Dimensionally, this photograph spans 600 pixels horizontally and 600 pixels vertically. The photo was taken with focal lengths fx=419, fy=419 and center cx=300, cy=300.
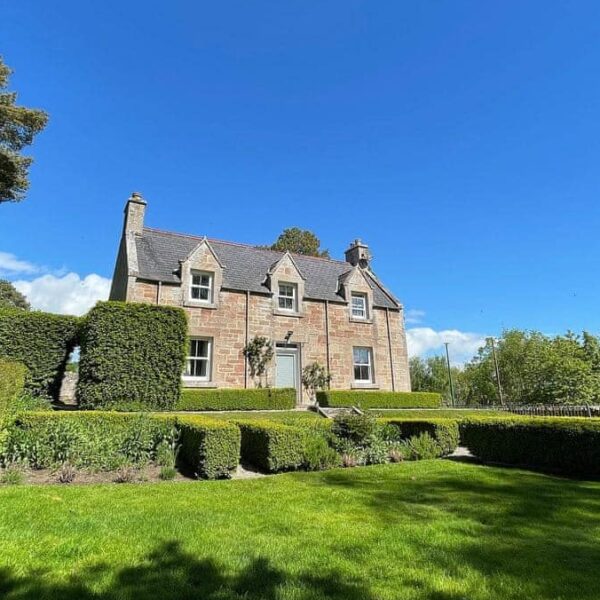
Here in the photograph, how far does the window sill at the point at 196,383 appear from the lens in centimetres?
1874

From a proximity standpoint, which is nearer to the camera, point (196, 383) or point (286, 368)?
point (196, 383)

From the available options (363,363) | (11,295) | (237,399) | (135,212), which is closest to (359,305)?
(363,363)

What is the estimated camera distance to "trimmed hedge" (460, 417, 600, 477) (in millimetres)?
9070

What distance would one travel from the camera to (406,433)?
11.9m

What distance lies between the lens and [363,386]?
23156 millimetres

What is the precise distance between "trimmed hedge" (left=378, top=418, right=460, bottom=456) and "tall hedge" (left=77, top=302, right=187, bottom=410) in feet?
26.2

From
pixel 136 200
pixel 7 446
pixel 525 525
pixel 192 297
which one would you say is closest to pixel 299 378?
pixel 192 297

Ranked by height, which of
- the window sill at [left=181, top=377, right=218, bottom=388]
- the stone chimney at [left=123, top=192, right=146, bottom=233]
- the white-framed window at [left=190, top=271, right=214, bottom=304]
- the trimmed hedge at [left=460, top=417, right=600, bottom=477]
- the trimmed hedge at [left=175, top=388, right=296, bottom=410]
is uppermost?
the stone chimney at [left=123, top=192, right=146, bottom=233]

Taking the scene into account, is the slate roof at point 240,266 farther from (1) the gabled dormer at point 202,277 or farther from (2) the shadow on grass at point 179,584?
(2) the shadow on grass at point 179,584

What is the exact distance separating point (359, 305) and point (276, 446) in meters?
16.9

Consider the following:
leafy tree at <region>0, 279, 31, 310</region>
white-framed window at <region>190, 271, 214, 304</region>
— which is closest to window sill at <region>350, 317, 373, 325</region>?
white-framed window at <region>190, 271, 214, 304</region>

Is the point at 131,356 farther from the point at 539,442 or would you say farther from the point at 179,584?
the point at 539,442

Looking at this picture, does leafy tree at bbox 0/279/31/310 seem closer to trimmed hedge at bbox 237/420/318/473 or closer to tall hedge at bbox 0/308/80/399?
tall hedge at bbox 0/308/80/399

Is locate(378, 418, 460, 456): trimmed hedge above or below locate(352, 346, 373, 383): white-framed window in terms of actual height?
below
